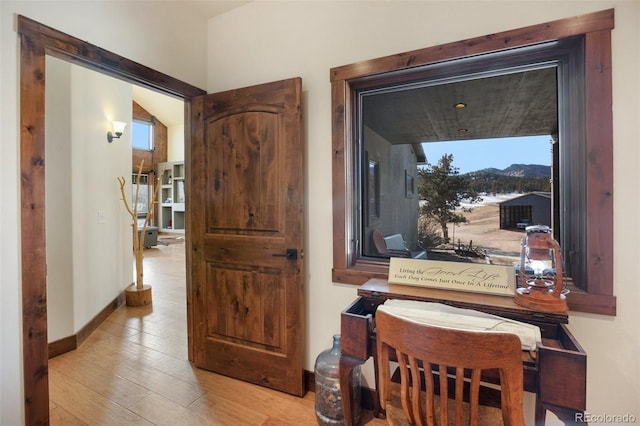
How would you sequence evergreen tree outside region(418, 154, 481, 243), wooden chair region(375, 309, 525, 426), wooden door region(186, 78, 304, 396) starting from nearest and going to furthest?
wooden chair region(375, 309, 525, 426), evergreen tree outside region(418, 154, 481, 243), wooden door region(186, 78, 304, 396)

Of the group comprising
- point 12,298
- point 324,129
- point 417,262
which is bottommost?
point 12,298

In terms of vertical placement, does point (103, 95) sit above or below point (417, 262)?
above

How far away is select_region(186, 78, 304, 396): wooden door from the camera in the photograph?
2.11m

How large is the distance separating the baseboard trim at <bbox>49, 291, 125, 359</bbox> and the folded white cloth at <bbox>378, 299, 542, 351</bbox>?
2941 mm

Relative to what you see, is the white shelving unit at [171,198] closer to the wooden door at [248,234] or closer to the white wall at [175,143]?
the white wall at [175,143]

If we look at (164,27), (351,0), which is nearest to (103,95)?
(164,27)

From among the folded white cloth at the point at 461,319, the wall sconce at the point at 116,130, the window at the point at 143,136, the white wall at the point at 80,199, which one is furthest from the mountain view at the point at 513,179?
the window at the point at 143,136

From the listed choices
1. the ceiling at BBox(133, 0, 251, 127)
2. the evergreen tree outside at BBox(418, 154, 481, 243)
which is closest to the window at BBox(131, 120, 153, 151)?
the ceiling at BBox(133, 0, 251, 127)

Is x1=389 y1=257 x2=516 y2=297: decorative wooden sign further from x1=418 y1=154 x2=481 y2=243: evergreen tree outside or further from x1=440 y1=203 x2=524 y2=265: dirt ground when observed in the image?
x1=418 y1=154 x2=481 y2=243: evergreen tree outside

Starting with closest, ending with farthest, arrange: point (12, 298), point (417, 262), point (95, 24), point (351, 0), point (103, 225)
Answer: point (12, 298)
point (417, 262)
point (95, 24)
point (351, 0)
point (103, 225)

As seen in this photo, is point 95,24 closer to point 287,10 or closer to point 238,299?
point 287,10

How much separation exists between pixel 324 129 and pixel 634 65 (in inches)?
63.1

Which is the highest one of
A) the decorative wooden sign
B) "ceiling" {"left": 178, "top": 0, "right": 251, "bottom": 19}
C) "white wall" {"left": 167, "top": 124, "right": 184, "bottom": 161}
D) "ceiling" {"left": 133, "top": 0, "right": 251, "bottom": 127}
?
"ceiling" {"left": 133, "top": 0, "right": 251, "bottom": 127}

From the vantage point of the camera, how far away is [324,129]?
2.12 meters
